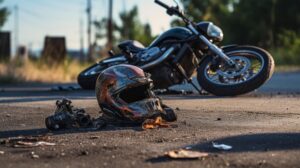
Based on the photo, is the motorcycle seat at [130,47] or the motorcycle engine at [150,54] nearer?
the motorcycle engine at [150,54]

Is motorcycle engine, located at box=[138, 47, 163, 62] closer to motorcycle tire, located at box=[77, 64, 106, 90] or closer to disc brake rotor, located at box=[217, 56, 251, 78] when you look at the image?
disc brake rotor, located at box=[217, 56, 251, 78]

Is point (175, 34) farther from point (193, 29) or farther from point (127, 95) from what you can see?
point (127, 95)

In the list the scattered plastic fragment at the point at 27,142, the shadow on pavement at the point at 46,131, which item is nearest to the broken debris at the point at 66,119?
the shadow on pavement at the point at 46,131

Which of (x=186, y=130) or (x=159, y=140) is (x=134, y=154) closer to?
(x=159, y=140)

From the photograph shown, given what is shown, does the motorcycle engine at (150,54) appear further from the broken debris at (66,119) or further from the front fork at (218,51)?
the broken debris at (66,119)

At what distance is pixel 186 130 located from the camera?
21.9 feet

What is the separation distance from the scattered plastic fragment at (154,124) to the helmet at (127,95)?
68 mm

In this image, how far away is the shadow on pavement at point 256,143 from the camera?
5469mm

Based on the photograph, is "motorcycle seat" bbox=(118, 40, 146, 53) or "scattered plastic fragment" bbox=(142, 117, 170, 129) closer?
"scattered plastic fragment" bbox=(142, 117, 170, 129)

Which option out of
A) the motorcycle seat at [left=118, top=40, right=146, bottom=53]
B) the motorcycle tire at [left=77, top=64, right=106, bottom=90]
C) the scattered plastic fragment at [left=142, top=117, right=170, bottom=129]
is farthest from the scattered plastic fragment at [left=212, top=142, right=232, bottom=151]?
the motorcycle tire at [left=77, top=64, right=106, bottom=90]

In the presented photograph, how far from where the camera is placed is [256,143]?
19.0 feet

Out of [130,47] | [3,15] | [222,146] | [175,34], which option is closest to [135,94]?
[222,146]

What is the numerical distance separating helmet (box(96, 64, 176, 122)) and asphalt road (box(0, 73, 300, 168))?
0.20 metres

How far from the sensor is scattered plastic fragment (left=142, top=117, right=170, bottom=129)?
6.81 meters
